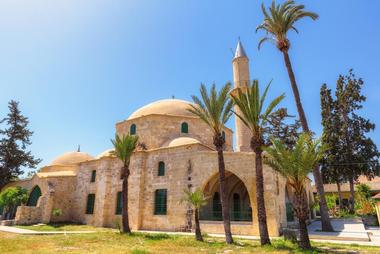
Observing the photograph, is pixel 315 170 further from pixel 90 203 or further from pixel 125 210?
pixel 90 203

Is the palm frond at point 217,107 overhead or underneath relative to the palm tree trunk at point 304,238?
overhead

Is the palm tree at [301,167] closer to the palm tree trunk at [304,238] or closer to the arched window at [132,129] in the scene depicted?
the palm tree trunk at [304,238]

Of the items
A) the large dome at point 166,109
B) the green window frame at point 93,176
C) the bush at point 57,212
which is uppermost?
the large dome at point 166,109

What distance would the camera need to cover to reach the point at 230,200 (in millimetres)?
21500

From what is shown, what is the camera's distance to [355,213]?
25547 mm

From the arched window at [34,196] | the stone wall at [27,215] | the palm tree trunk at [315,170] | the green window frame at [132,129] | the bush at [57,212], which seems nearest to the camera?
the palm tree trunk at [315,170]

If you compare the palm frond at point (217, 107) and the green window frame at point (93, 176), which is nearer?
the palm frond at point (217, 107)

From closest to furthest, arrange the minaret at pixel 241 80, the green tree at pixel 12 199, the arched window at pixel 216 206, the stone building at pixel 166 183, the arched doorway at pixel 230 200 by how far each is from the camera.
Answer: the stone building at pixel 166 183 < the arched doorway at pixel 230 200 < the arched window at pixel 216 206 < the minaret at pixel 241 80 < the green tree at pixel 12 199

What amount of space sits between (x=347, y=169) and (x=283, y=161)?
18.6 metres

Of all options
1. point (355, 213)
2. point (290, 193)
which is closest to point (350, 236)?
point (290, 193)

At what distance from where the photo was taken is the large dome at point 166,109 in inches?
898

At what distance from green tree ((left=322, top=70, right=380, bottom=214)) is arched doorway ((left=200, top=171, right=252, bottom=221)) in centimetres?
1070

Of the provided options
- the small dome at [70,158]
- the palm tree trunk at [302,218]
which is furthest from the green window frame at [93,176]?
the palm tree trunk at [302,218]

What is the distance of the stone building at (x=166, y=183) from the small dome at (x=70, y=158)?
3.30m
